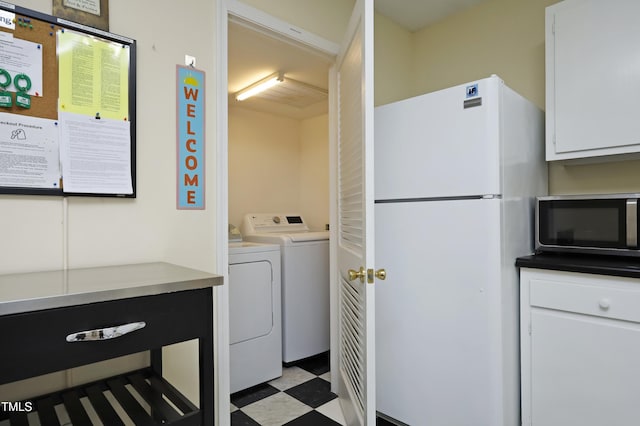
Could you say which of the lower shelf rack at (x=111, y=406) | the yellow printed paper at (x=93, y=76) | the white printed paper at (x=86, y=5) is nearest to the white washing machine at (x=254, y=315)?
the lower shelf rack at (x=111, y=406)

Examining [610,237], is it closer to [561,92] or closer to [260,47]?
[561,92]

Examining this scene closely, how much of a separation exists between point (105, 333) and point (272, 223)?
8.42 feet

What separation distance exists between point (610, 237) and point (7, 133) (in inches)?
96.1

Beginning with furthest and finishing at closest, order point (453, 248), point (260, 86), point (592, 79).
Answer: point (260, 86) → point (592, 79) → point (453, 248)

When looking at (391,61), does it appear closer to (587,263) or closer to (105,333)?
(587,263)

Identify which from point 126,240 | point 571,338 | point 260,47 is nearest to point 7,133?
point 126,240

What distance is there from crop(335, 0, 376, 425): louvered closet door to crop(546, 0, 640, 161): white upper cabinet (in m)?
1.12

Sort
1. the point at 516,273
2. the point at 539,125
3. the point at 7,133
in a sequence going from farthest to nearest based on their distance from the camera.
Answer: the point at 539,125 < the point at 516,273 < the point at 7,133

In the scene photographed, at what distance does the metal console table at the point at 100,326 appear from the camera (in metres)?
0.74

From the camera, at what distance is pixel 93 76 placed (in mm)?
1264

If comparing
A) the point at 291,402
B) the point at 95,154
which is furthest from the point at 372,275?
the point at 291,402

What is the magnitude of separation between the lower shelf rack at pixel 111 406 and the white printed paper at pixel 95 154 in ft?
2.23

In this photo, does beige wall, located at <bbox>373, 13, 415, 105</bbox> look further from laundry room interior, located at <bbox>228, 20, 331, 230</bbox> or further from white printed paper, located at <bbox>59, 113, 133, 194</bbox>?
white printed paper, located at <bbox>59, 113, 133, 194</bbox>

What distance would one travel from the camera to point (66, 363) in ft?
2.59
